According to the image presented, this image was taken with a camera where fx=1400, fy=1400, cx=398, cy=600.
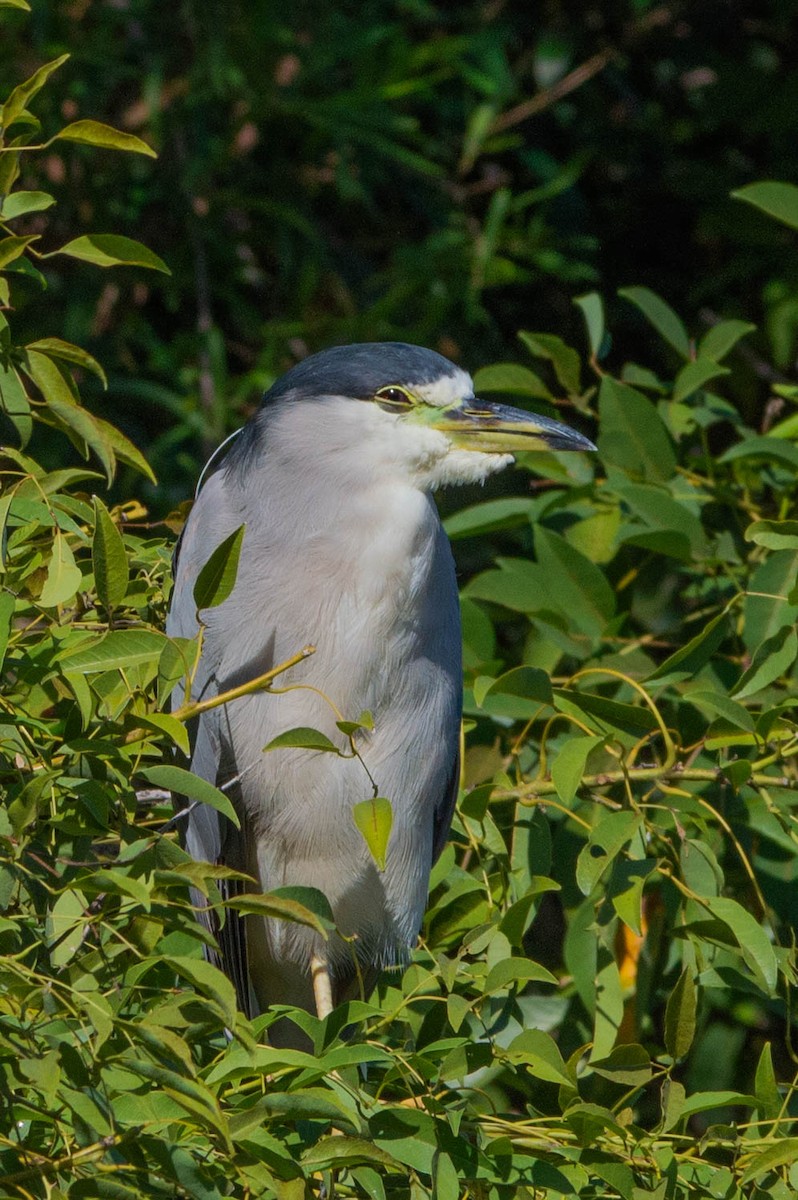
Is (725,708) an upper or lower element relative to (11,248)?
lower

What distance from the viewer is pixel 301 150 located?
3.80 m

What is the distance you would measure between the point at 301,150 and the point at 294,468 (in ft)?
6.94

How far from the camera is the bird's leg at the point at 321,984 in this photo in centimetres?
210

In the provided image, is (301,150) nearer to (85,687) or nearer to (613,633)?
(613,633)

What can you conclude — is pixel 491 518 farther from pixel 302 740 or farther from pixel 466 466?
pixel 302 740

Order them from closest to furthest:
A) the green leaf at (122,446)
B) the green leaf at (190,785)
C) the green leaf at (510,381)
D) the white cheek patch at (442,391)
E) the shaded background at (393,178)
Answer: the green leaf at (190,785), the green leaf at (122,446), the white cheek patch at (442,391), the green leaf at (510,381), the shaded background at (393,178)

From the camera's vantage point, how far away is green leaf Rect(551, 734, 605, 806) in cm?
146

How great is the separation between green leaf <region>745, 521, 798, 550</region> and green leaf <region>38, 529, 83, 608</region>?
0.73m

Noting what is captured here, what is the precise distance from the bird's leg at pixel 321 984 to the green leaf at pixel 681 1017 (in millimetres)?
772

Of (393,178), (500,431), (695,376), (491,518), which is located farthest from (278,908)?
(393,178)

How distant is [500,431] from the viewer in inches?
72.1

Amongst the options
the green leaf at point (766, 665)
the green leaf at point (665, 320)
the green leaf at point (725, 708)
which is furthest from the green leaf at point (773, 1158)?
the green leaf at point (665, 320)

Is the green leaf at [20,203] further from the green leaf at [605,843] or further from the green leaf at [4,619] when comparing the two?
the green leaf at [605,843]

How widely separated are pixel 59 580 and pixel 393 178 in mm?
2892
